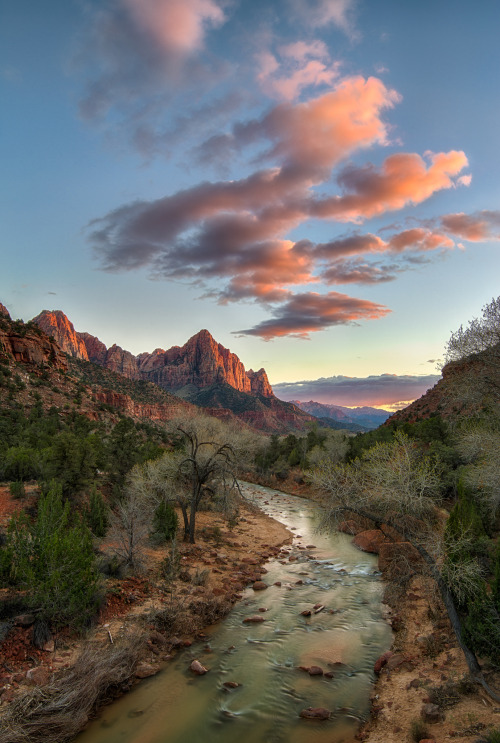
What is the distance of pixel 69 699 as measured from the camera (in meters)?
7.99

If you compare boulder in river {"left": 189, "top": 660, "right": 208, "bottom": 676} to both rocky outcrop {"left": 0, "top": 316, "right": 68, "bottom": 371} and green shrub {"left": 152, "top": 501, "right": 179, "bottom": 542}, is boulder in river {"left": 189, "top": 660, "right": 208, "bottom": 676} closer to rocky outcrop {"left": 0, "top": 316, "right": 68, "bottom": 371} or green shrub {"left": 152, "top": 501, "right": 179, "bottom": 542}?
green shrub {"left": 152, "top": 501, "right": 179, "bottom": 542}

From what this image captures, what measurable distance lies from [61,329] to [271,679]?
572 ft

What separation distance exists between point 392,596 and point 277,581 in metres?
5.57

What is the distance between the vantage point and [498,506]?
57.3 feet

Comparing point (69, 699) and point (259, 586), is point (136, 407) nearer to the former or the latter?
point (259, 586)

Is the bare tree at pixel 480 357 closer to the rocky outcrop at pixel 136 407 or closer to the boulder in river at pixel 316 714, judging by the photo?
the boulder in river at pixel 316 714

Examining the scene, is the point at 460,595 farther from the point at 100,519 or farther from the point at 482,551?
the point at 100,519

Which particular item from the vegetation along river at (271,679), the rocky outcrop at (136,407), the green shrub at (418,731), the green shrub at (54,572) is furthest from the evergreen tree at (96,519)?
the rocky outcrop at (136,407)

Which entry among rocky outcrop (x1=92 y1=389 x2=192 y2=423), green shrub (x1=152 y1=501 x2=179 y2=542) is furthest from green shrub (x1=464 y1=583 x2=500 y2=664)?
rocky outcrop (x1=92 y1=389 x2=192 y2=423)

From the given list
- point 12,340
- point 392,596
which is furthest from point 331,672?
point 12,340

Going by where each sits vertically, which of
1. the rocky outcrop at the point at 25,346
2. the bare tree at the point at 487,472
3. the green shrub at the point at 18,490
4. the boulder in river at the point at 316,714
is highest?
the rocky outcrop at the point at 25,346

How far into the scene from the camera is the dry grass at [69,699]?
7.25 m

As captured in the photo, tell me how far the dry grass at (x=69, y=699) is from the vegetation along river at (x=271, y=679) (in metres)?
0.47

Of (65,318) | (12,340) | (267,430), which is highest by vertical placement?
(65,318)
